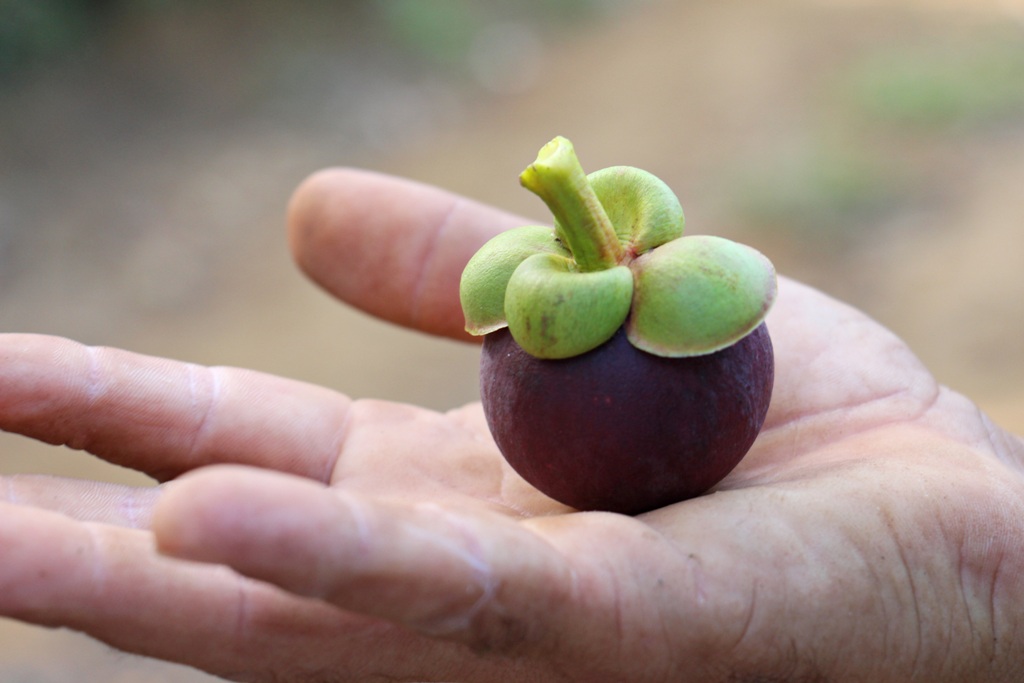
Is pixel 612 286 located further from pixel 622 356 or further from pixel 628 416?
pixel 628 416

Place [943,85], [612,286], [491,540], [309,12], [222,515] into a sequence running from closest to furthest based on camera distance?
[222,515]
[491,540]
[612,286]
[943,85]
[309,12]

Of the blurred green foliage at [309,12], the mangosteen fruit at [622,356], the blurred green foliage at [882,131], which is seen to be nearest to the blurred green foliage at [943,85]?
the blurred green foliage at [882,131]

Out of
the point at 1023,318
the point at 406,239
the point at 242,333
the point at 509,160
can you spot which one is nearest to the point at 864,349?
the point at 406,239

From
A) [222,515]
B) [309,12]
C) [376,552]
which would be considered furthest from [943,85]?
[222,515]

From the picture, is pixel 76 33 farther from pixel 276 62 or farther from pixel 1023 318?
pixel 1023 318

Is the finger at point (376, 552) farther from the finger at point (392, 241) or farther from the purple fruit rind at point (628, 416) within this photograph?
the finger at point (392, 241)
